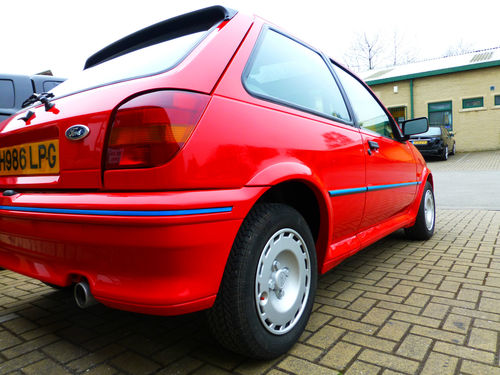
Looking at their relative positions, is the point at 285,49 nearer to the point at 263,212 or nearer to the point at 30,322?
the point at 263,212

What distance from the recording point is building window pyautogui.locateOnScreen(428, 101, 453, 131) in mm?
19672

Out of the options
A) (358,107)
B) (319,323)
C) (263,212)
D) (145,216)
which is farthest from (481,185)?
(145,216)

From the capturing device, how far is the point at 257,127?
1617 millimetres

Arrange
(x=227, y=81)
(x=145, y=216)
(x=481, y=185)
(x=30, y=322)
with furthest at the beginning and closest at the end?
(x=481, y=185) → (x=30, y=322) → (x=227, y=81) → (x=145, y=216)

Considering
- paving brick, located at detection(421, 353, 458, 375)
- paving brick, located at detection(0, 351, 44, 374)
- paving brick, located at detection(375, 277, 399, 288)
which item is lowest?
paving brick, located at detection(375, 277, 399, 288)

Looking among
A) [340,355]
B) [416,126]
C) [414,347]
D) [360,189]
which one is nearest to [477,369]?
[414,347]

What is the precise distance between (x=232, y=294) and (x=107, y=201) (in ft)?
1.97

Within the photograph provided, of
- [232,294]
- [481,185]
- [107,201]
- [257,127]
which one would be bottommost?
[481,185]

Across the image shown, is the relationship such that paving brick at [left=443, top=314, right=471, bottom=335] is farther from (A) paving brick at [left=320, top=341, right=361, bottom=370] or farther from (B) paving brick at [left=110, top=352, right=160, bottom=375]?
(B) paving brick at [left=110, top=352, right=160, bottom=375]

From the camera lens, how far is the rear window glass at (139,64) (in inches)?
63.6

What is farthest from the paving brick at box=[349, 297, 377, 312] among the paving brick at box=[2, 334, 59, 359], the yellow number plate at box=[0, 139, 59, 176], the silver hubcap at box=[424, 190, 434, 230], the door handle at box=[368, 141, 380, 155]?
the silver hubcap at box=[424, 190, 434, 230]

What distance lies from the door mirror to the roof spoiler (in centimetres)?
242

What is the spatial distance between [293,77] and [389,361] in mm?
1542

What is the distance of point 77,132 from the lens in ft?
4.95
